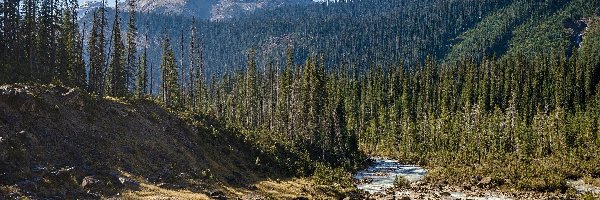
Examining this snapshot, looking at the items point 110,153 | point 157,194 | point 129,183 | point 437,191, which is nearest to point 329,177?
point 437,191

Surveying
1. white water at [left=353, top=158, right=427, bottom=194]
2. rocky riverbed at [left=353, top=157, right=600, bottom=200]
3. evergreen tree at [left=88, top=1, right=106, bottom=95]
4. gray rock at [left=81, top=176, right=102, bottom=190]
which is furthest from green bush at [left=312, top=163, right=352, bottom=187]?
evergreen tree at [left=88, top=1, right=106, bottom=95]

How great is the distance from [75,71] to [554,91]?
103m

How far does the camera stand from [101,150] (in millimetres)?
36406

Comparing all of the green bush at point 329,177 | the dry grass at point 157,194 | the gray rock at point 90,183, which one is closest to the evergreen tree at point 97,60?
the dry grass at point 157,194

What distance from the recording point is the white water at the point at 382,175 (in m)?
49.8

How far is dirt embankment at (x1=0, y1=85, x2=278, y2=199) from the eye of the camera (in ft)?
97.1

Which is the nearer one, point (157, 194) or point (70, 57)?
point (157, 194)

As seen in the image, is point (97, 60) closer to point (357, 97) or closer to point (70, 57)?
point (70, 57)

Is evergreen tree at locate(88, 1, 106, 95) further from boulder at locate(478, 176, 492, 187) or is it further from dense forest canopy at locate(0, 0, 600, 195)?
boulder at locate(478, 176, 492, 187)

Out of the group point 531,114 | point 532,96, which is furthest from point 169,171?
point 532,96

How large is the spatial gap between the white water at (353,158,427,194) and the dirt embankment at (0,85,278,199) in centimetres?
1114

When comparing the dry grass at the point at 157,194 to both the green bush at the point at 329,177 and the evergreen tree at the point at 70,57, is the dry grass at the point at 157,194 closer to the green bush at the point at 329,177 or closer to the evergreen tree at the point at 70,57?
the green bush at the point at 329,177

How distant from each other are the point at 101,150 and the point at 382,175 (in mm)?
36550

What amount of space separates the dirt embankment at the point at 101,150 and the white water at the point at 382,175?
11.1 metres
